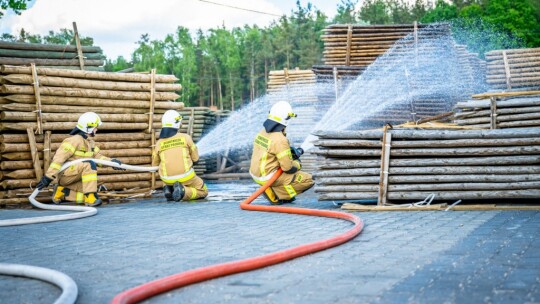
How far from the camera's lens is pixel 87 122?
14336 mm

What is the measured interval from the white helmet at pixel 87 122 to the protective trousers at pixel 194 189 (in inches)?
83.4

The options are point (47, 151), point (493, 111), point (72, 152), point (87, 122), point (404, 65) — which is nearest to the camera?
point (72, 152)

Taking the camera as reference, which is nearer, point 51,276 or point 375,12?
point 51,276

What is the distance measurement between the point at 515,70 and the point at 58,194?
57.3ft

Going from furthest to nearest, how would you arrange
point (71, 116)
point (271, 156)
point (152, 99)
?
point (152, 99) → point (71, 116) → point (271, 156)

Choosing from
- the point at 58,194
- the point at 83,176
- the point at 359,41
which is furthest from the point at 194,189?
the point at 359,41

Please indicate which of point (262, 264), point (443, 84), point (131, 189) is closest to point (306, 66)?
point (443, 84)

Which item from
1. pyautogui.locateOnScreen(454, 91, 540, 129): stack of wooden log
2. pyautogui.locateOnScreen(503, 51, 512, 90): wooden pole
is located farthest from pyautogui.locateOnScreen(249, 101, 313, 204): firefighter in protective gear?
pyautogui.locateOnScreen(503, 51, 512, 90): wooden pole

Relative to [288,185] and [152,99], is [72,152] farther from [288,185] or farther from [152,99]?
[288,185]

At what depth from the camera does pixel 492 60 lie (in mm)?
26625

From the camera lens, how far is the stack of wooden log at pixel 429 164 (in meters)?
10.5

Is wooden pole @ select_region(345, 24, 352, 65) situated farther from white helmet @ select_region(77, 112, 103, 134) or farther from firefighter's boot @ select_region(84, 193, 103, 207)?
firefighter's boot @ select_region(84, 193, 103, 207)

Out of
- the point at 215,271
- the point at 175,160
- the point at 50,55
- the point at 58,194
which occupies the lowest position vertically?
the point at 58,194

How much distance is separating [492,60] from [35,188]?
717 inches
